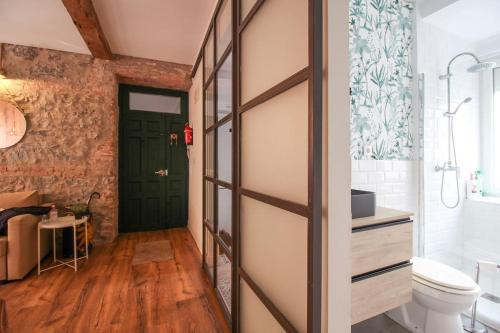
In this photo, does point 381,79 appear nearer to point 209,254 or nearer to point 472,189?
point 472,189

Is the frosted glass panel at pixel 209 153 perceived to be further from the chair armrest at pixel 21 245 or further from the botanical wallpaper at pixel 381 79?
the chair armrest at pixel 21 245

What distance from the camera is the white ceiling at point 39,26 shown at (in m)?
2.35

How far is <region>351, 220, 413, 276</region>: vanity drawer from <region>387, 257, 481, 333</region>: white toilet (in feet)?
1.12

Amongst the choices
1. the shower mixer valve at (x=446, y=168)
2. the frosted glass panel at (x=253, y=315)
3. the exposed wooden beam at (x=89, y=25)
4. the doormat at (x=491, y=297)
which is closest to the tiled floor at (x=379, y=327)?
the doormat at (x=491, y=297)

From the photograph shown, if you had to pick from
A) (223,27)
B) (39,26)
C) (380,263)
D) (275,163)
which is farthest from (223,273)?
(39,26)

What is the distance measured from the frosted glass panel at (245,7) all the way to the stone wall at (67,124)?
2.64 m

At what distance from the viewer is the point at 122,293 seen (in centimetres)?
213

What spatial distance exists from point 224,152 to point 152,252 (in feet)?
6.72

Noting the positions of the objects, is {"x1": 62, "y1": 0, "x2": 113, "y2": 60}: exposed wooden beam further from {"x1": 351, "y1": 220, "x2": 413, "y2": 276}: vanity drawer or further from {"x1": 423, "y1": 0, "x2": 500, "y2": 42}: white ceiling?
{"x1": 423, "y1": 0, "x2": 500, "y2": 42}: white ceiling

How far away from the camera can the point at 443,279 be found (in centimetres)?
150

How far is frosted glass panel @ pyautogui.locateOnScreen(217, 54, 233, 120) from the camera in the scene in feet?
6.07

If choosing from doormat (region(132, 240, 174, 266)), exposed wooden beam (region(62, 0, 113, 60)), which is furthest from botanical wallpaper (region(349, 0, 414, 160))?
doormat (region(132, 240, 174, 266))

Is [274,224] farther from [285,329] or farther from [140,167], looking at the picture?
[140,167]

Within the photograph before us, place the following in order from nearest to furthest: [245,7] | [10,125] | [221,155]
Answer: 1. [245,7]
2. [221,155]
3. [10,125]
